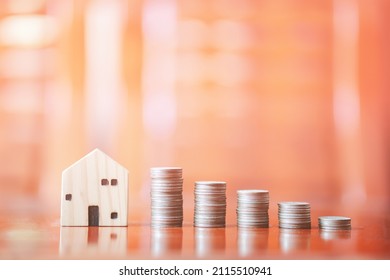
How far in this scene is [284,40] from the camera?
5.55m

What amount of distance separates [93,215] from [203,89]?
280 centimetres

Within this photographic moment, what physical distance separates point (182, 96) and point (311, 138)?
1.02 m

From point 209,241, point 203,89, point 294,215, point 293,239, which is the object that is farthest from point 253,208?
point 203,89

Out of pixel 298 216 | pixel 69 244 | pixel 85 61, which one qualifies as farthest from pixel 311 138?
pixel 69 244

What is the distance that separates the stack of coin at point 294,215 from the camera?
2869 mm

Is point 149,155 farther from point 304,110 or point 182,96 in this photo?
point 304,110

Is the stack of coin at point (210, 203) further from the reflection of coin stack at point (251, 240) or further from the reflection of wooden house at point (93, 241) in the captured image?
the reflection of wooden house at point (93, 241)

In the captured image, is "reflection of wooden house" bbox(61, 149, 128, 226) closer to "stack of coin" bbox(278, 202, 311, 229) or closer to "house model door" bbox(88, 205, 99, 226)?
"house model door" bbox(88, 205, 99, 226)

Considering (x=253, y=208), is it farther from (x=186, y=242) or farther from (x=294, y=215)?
(x=186, y=242)

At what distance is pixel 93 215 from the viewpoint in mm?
2893

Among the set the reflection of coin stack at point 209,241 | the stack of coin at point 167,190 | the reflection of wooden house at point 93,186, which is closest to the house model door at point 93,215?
the reflection of wooden house at point 93,186

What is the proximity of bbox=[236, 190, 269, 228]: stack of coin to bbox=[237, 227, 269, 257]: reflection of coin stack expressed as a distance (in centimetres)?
4

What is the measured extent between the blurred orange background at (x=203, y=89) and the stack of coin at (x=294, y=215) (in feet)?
8.44

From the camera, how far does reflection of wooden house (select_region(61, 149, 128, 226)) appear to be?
2844 mm
